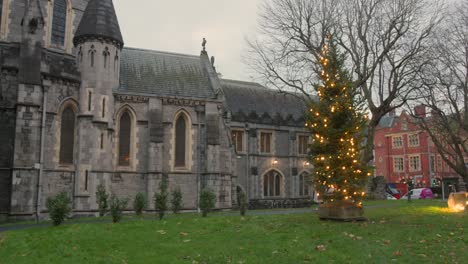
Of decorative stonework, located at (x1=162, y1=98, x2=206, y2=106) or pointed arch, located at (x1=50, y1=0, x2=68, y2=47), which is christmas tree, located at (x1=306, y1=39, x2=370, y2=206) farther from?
pointed arch, located at (x1=50, y1=0, x2=68, y2=47)

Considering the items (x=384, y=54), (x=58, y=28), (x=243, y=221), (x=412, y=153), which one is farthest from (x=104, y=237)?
(x=412, y=153)

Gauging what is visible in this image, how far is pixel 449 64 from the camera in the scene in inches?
1030

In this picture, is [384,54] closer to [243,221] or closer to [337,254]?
[243,221]

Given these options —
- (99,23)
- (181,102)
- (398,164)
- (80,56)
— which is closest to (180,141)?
(181,102)

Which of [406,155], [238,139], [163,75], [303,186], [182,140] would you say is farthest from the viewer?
[406,155]

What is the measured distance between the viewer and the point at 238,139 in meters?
36.9

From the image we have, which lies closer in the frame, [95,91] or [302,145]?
[95,91]

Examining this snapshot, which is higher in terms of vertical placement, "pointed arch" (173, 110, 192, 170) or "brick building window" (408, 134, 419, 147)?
"brick building window" (408, 134, 419, 147)

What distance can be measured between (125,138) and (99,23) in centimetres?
721

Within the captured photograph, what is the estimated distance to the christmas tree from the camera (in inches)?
612

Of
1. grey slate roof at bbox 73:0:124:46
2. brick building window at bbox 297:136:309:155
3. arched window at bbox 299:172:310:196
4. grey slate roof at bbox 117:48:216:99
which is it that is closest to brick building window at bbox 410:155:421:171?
brick building window at bbox 297:136:309:155

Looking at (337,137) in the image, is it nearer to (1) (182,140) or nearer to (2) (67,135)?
(1) (182,140)

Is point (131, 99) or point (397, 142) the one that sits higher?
point (397, 142)

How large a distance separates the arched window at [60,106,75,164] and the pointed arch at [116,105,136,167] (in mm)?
2963
